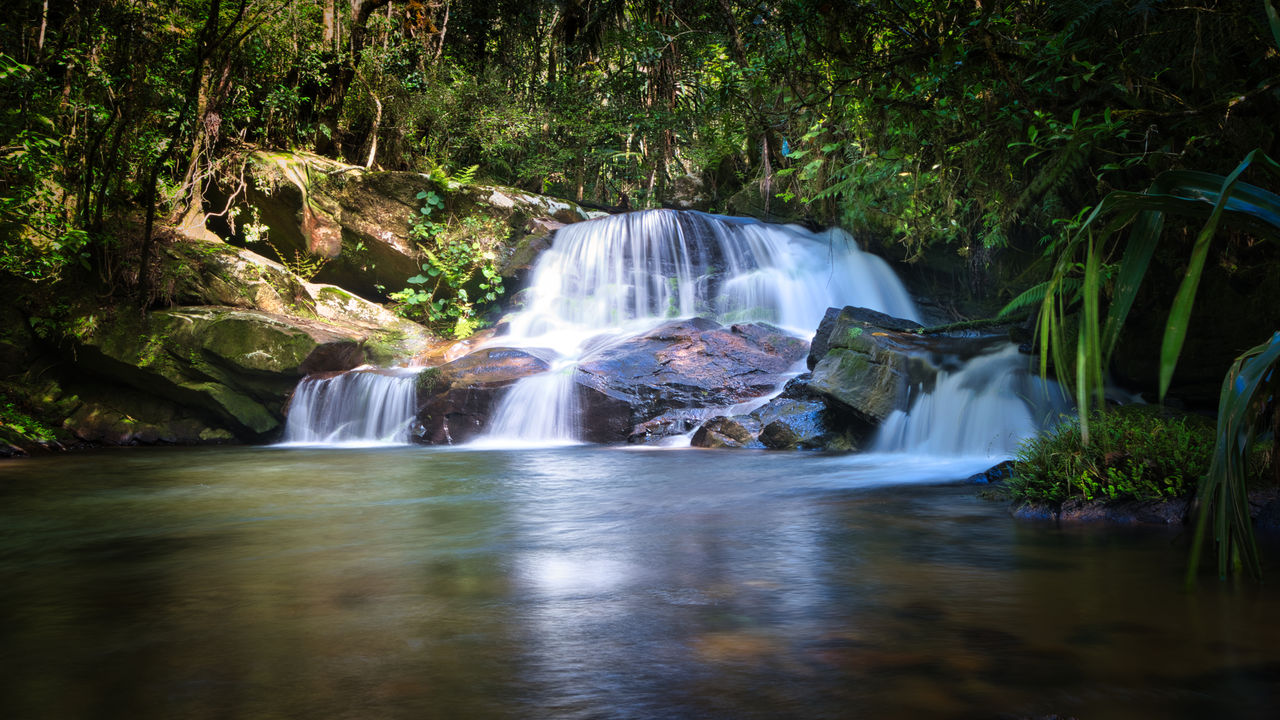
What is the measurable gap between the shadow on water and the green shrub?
440 mm

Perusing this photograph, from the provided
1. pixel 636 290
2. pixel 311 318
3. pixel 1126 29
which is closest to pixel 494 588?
pixel 1126 29

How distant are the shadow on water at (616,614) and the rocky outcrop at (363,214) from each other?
32.0ft

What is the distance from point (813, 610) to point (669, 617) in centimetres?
62

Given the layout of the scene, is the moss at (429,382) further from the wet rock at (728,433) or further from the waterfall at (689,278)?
the wet rock at (728,433)

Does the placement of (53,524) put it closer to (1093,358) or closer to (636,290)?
(1093,358)

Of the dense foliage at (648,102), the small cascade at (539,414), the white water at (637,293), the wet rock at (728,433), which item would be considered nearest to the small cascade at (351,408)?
the white water at (637,293)

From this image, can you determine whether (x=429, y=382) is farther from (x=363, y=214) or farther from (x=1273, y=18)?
(x=1273, y=18)

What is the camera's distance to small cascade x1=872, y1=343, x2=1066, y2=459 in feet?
27.4

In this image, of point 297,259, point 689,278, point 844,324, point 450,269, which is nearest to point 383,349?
point 450,269

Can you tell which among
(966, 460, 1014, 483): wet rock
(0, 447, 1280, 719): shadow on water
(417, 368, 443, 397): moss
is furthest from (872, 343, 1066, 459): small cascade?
(417, 368, 443, 397): moss

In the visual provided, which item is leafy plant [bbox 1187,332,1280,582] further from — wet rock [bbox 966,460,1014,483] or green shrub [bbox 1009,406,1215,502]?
wet rock [bbox 966,460,1014,483]

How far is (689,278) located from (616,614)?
13.6 metres

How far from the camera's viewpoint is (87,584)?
3.97m

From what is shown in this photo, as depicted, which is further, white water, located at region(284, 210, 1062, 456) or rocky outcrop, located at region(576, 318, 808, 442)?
white water, located at region(284, 210, 1062, 456)
